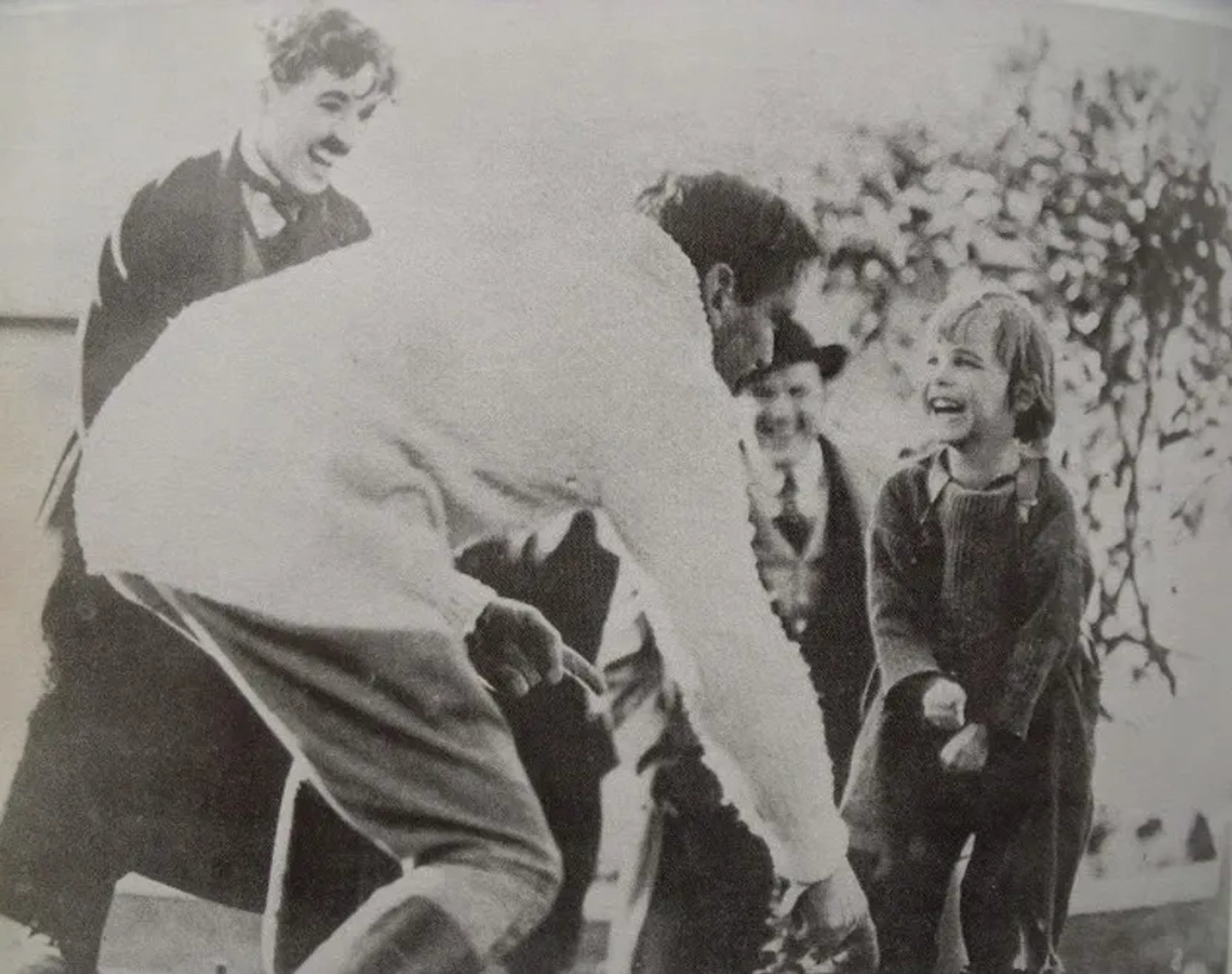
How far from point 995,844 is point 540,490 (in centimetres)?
61

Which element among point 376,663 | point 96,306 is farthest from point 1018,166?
point 96,306

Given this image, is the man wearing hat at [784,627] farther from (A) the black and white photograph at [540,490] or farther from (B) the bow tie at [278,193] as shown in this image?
(B) the bow tie at [278,193]

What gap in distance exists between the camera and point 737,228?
1552mm

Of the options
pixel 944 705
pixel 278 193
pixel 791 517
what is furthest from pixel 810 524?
pixel 278 193

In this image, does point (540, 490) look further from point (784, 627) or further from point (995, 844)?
point (995, 844)

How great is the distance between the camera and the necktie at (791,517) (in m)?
1.56

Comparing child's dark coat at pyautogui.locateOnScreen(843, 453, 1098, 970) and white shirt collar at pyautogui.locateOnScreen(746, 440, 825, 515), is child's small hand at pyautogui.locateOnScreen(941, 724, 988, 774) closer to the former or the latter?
child's dark coat at pyautogui.locateOnScreen(843, 453, 1098, 970)

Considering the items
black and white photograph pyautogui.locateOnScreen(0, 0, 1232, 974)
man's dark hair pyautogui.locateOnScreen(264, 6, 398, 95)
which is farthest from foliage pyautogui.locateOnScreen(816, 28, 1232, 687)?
man's dark hair pyautogui.locateOnScreen(264, 6, 398, 95)

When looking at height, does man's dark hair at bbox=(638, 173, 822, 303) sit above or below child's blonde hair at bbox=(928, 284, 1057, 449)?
above

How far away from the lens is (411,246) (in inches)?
59.6

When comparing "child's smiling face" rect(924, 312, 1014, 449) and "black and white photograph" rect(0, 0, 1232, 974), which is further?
"child's smiling face" rect(924, 312, 1014, 449)

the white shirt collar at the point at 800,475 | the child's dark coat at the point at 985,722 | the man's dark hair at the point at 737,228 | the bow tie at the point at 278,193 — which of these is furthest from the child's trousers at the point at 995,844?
the bow tie at the point at 278,193

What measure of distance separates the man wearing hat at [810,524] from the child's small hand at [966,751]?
107 millimetres

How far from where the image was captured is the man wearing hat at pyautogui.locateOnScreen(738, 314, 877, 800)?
156 centimetres
